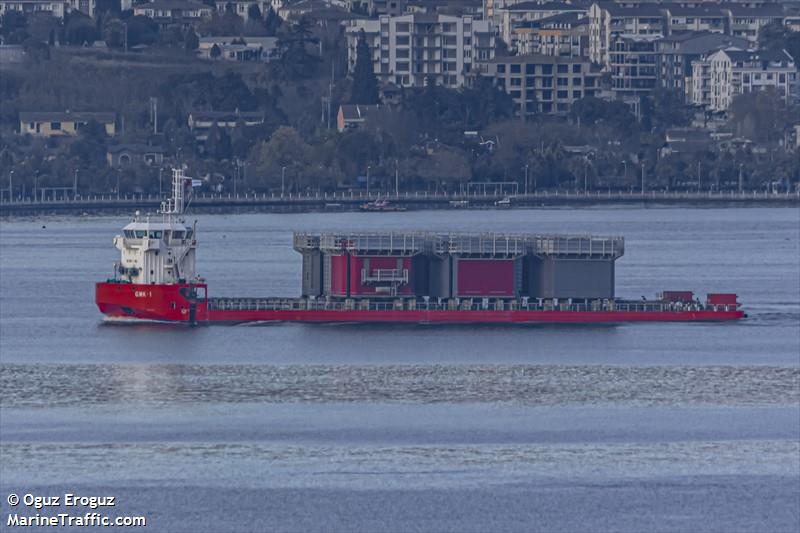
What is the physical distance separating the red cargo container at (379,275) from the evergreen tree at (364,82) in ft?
240

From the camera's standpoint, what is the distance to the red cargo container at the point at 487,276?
60.5m

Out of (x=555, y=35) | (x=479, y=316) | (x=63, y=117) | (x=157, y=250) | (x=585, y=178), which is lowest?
(x=479, y=316)

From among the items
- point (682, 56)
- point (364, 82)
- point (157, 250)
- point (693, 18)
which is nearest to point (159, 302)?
point (157, 250)

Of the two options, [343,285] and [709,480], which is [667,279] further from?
[709,480]

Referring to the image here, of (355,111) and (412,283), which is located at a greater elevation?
(355,111)

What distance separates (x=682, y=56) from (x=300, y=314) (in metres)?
87.9

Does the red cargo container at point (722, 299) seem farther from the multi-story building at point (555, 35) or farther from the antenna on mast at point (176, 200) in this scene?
the multi-story building at point (555, 35)

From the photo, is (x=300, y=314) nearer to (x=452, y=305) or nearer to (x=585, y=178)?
(x=452, y=305)

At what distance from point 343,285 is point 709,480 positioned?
2124cm

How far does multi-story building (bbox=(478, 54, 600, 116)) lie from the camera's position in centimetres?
13738

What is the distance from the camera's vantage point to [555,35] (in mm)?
150000

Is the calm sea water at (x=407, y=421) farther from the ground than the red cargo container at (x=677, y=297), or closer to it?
closer to it

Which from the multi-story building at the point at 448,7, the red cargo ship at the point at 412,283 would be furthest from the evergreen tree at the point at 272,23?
the red cargo ship at the point at 412,283

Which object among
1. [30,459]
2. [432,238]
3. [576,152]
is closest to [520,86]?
[576,152]
